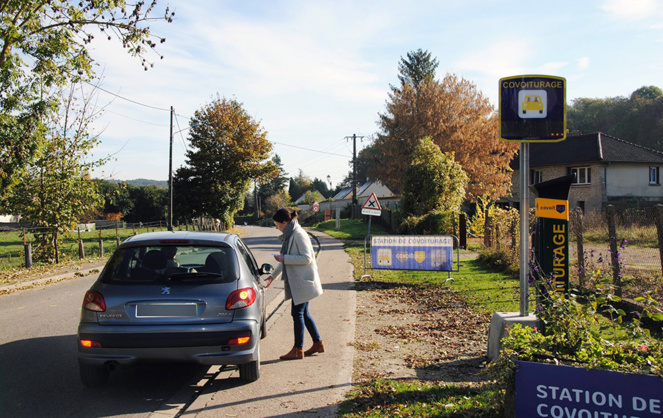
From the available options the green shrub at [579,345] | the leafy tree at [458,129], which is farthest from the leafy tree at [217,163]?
the green shrub at [579,345]

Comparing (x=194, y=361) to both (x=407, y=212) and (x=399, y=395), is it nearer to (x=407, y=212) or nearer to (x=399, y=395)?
(x=399, y=395)

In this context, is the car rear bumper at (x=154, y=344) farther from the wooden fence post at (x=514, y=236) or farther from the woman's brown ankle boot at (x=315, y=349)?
the wooden fence post at (x=514, y=236)

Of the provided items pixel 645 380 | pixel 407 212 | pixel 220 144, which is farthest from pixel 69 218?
pixel 220 144

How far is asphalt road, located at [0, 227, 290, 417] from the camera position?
4723 mm

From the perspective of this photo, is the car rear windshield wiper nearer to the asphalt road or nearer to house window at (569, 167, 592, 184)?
the asphalt road

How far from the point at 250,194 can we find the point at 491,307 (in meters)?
129

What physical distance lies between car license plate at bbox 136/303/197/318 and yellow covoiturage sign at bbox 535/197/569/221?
11.9 feet

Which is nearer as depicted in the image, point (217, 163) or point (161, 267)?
point (161, 267)

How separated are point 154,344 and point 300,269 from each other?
6.33ft

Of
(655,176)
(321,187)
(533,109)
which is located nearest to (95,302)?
(533,109)

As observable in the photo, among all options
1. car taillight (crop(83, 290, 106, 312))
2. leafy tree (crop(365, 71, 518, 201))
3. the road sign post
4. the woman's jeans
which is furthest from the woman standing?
leafy tree (crop(365, 71, 518, 201))

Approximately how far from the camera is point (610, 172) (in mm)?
38469

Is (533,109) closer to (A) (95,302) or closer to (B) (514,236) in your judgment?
(A) (95,302)

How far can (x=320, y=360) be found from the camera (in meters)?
6.27
